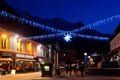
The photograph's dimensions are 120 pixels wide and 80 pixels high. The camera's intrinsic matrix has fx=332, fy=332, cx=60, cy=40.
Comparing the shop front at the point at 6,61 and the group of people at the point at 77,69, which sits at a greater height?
the shop front at the point at 6,61

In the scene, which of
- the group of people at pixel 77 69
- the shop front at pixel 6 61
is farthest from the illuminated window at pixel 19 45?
the group of people at pixel 77 69

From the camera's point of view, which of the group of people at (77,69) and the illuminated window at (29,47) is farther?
the illuminated window at (29,47)

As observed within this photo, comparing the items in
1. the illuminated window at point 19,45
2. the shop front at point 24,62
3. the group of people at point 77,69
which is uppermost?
the illuminated window at point 19,45

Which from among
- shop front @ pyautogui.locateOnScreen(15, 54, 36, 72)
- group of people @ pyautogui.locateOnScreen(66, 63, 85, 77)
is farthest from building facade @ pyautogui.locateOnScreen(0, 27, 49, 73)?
group of people @ pyautogui.locateOnScreen(66, 63, 85, 77)

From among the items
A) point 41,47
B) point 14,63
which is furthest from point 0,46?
point 41,47

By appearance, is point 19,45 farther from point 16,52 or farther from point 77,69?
point 77,69

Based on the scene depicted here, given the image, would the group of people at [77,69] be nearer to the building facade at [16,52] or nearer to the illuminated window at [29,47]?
the building facade at [16,52]

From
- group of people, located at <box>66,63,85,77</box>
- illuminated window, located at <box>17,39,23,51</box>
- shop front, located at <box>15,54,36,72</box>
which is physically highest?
illuminated window, located at <box>17,39,23,51</box>

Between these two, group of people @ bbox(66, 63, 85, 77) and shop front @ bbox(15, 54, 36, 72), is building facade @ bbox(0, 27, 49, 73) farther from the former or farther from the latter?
group of people @ bbox(66, 63, 85, 77)

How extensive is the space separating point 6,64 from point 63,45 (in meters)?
73.9

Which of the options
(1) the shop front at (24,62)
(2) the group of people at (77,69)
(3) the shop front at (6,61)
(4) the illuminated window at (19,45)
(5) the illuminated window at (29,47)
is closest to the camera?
(2) the group of people at (77,69)

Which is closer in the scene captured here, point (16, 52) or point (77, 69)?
point (77, 69)

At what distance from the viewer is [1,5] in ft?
203

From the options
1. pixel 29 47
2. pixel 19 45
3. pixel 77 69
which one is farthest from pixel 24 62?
pixel 77 69
